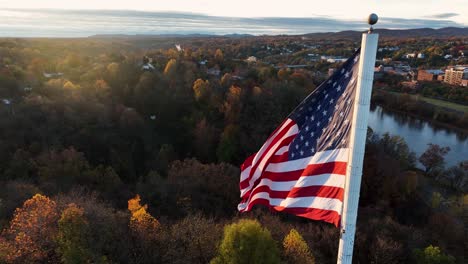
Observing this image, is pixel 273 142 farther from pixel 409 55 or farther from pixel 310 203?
pixel 409 55

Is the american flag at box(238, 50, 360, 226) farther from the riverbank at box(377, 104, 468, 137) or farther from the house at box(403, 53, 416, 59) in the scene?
the house at box(403, 53, 416, 59)

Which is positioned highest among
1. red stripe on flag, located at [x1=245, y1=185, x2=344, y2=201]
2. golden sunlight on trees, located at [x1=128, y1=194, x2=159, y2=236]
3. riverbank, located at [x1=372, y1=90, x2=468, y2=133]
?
red stripe on flag, located at [x1=245, y1=185, x2=344, y2=201]

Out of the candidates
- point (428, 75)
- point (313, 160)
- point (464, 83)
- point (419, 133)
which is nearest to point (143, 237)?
point (313, 160)

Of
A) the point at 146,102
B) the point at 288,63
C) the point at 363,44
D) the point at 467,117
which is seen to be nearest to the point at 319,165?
the point at 363,44

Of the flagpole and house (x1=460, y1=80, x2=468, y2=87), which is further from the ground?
the flagpole

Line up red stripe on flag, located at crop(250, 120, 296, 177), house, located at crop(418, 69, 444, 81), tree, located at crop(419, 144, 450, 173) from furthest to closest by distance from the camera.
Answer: house, located at crop(418, 69, 444, 81), tree, located at crop(419, 144, 450, 173), red stripe on flag, located at crop(250, 120, 296, 177)

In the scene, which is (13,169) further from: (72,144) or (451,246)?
(451,246)

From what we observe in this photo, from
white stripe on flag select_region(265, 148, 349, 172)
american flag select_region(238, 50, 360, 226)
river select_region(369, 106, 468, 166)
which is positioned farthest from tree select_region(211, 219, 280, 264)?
river select_region(369, 106, 468, 166)
